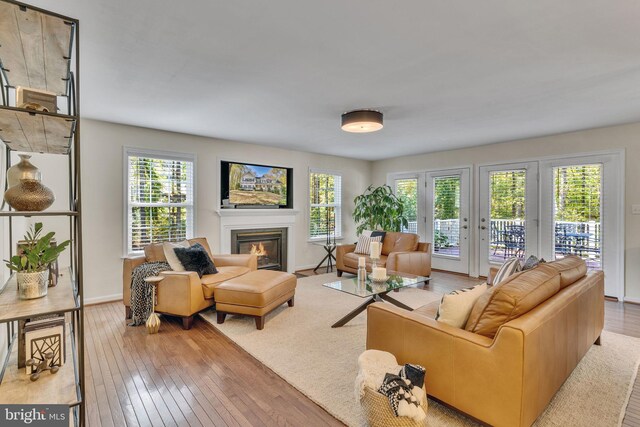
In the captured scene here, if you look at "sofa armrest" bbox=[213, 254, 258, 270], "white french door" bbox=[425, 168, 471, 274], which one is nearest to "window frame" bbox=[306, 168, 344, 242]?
"white french door" bbox=[425, 168, 471, 274]

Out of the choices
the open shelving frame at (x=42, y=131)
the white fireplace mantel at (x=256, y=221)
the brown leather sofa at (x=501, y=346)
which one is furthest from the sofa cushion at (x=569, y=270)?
the white fireplace mantel at (x=256, y=221)

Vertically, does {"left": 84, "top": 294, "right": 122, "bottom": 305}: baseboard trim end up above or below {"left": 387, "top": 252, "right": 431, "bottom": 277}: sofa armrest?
below

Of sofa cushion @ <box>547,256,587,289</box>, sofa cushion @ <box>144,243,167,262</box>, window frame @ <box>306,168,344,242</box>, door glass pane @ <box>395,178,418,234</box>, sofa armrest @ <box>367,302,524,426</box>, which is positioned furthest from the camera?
door glass pane @ <box>395,178,418,234</box>

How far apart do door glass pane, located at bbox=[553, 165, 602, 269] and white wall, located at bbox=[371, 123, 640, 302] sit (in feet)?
0.91

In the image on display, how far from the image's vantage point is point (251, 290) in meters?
3.16

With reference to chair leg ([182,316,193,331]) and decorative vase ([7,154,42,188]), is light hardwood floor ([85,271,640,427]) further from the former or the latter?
decorative vase ([7,154,42,188])

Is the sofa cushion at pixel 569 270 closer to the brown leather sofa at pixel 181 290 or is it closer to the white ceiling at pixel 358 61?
the white ceiling at pixel 358 61

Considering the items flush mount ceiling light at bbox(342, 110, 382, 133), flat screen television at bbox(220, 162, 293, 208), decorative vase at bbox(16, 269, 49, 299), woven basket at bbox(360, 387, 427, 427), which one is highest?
flush mount ceiling light at bbox(342, 110, 382, 133)

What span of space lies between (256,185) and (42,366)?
4.20 m

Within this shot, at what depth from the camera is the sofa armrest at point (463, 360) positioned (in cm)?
151

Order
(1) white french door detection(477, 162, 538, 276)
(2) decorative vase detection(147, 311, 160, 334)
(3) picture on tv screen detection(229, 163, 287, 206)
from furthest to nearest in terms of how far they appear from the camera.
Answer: (3) picture on tv screen detection(229, 163, 287, 206), (1) white french door detection(477, 162, 538, 276), (2) decorative vase detection(147, 311, 160, 334)

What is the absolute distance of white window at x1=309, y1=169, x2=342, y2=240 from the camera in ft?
21.0

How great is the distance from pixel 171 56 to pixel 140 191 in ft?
8.47

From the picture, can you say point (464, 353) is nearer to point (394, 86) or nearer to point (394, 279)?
point (394, 279)
